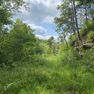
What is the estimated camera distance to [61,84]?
11008 mm

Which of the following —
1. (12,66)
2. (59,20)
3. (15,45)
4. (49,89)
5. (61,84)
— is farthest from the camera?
(59,20)

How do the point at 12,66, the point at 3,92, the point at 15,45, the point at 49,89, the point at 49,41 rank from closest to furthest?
the point at 3,92
the point at 49,89
the point at 12,66
the point at 15,45
the point at 49,41

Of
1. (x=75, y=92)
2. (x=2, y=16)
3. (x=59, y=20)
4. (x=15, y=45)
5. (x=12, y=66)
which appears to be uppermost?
(x=59, y=20)

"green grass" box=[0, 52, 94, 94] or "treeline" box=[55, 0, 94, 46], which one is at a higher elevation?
"treeline" box=[55, 0, 94, 46]

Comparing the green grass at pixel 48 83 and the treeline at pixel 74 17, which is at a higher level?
the treeline at pixel 74 17

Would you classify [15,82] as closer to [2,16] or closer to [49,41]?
[2,16]

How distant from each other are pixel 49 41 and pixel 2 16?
77.4m

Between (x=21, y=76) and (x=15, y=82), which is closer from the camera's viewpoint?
(x=15, y=82)

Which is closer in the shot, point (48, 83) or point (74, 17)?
point (48, 83)

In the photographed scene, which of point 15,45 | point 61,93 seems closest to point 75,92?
point 61,93

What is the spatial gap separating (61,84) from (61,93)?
3.49 feet

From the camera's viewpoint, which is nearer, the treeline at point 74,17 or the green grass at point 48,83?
the green grass at point 48,83

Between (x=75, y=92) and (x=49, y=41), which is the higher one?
(x=49, y=41)

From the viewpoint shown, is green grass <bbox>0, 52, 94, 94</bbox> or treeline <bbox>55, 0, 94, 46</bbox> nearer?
green grass <bbox>0, 52, 94, 94</bbox>
